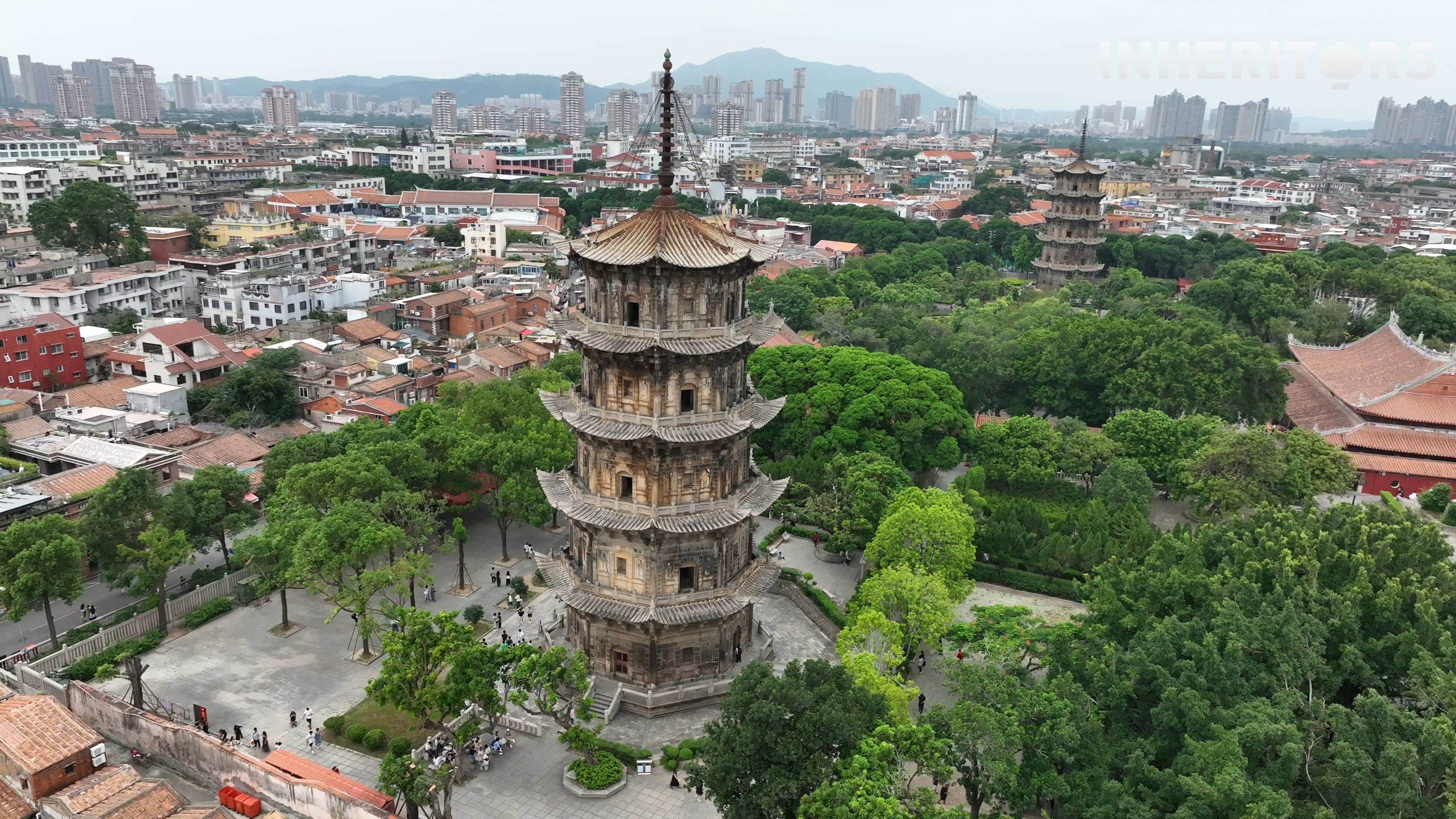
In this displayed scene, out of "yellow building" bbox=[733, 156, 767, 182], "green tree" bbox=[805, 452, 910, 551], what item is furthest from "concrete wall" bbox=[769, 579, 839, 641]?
"yellow building" bbox=[733, 156, 767, 182]

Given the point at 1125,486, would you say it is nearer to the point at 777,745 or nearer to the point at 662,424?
the point at 662,424

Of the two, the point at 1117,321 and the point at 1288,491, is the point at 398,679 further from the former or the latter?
the point at 1117,321

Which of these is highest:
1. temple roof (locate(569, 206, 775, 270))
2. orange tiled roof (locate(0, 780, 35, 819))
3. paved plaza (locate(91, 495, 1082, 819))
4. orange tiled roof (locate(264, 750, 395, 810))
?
temple roof (locate(569, 206, 775, 270))

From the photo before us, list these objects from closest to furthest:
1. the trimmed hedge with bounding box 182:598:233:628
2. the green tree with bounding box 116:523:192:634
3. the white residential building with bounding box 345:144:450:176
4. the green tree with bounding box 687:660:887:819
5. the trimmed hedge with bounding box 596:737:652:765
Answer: the green tree with bounding box 687:660:887:819
the trimmed hedge with bounding box 596:737:652:765
the green tree with bounding box 116:523:192:634
the trimmed hedge with bounding box 182:598:233:628
the white residential building with bounding box 345:144:450:176

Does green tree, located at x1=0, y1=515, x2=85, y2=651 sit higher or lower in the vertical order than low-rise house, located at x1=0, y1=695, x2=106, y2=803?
higher

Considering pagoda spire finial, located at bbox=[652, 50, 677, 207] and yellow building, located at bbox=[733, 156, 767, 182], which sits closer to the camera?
pagoda spire finial, located at bbox=[652, 50, 677, 207]

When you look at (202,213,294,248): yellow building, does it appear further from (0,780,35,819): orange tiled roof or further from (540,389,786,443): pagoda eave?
(0,780,35,819): orange tiled roof

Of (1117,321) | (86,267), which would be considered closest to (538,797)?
(1117,321)
